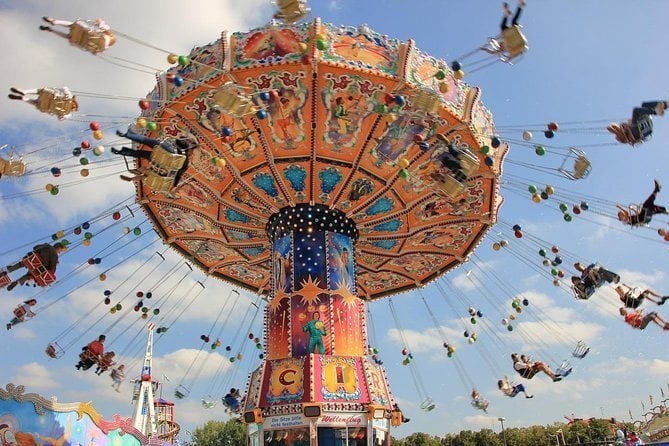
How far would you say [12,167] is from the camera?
11414 millimetres

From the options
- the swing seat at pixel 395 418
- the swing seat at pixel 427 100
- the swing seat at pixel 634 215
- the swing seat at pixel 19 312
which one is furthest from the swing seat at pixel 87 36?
the swing seat at pixel 634 215

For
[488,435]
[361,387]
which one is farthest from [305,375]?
[488,435]

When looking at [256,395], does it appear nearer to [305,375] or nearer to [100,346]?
[305,375]

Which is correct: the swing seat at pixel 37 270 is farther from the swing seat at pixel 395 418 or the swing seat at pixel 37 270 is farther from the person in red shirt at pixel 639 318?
the person in red shirt at pixel 639 318

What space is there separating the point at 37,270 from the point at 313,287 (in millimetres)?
6414

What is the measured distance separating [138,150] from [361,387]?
7032 mm

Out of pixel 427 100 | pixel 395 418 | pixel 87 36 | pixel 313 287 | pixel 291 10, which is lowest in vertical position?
pixel 395 418

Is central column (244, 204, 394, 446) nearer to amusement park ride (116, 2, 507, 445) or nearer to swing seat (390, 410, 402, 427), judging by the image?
amusement park ride (116, 2, 507, 445)

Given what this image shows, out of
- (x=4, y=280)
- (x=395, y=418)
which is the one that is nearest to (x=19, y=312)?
(x=4, y=280)

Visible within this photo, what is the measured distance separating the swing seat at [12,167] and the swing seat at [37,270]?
217 centimetres

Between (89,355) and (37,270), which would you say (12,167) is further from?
(89,355)

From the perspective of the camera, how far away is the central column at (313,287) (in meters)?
12.8

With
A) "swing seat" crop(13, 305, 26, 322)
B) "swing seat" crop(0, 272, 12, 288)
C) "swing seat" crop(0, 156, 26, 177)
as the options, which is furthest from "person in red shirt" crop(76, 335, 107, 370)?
"swing seat" crop(0, 156, 26, 177)

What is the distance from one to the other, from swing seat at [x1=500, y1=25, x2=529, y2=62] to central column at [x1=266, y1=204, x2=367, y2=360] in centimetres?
617
